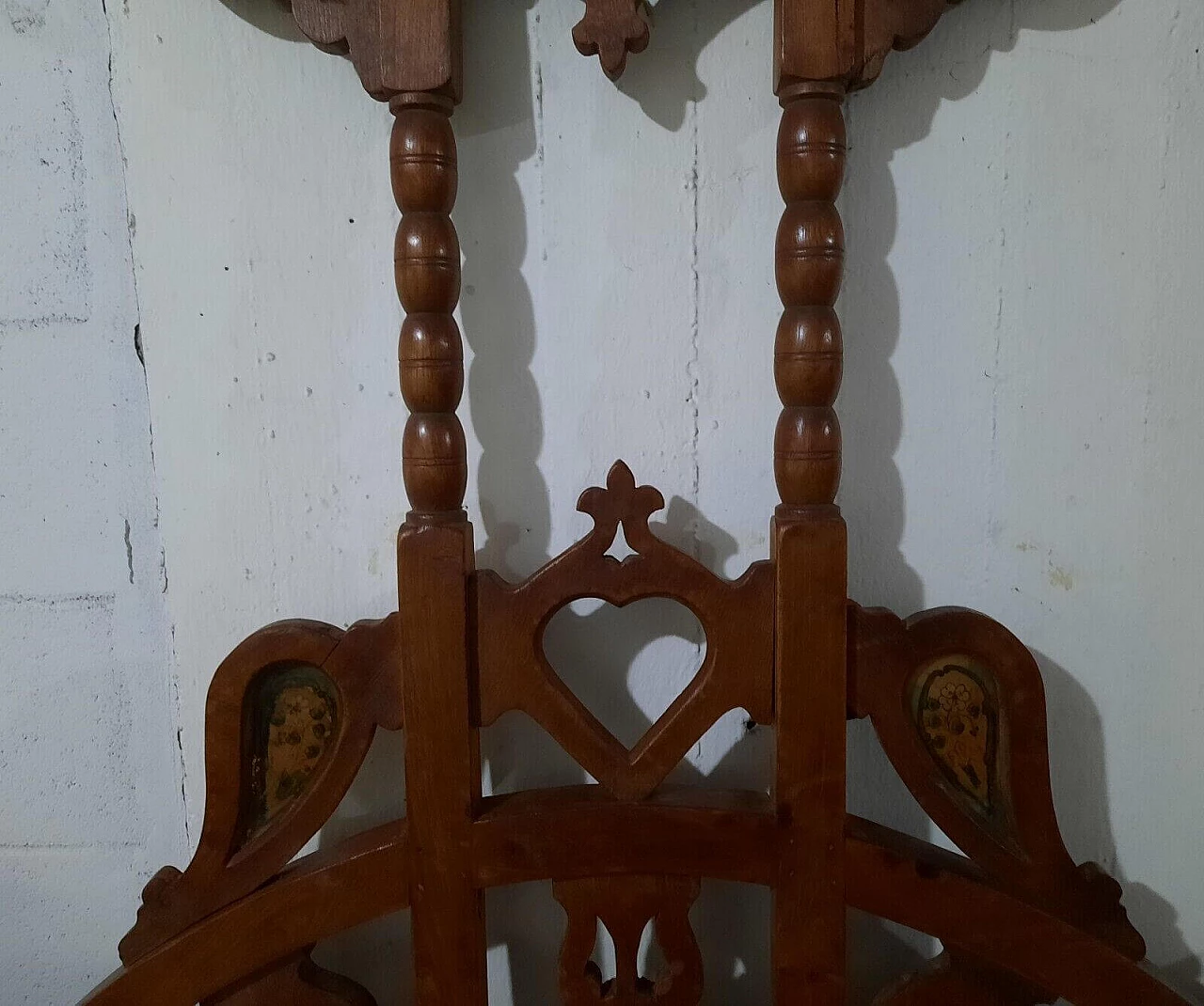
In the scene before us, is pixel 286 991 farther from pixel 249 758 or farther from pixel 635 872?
pixel 635 872

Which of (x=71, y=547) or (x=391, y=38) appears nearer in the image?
(x=391, y=38)

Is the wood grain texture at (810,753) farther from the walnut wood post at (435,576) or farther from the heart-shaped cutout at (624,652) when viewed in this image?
the walnut wood post at (435,576)

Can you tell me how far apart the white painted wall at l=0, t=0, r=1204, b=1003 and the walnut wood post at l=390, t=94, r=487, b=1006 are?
0.08 meters

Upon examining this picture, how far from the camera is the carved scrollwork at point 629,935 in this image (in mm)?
656

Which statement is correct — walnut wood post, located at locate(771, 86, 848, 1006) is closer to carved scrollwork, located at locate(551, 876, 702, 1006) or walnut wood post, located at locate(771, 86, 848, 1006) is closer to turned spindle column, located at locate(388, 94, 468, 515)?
carved scrollwork, located at locate(551, 876, 702, 1006)

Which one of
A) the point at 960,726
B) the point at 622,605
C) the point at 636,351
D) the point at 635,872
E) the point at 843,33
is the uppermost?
the point at 843,33

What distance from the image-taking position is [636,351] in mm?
694

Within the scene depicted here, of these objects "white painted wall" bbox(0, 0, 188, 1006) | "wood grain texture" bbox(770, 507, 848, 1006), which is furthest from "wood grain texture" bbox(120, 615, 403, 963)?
"wood grain texture" bbox(770, 507, 848, 1006)

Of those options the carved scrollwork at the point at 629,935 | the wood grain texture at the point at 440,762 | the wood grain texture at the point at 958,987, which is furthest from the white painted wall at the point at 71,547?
the wood grain texture at the point at 958,987

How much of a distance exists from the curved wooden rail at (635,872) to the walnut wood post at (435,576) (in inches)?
1.0

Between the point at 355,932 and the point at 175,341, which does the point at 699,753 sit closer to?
the point at 355,932

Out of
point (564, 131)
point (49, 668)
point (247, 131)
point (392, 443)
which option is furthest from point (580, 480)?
point (49, 668)

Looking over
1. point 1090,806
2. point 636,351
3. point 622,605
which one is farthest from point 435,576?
point 1090,806

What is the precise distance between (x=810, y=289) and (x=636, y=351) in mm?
153
